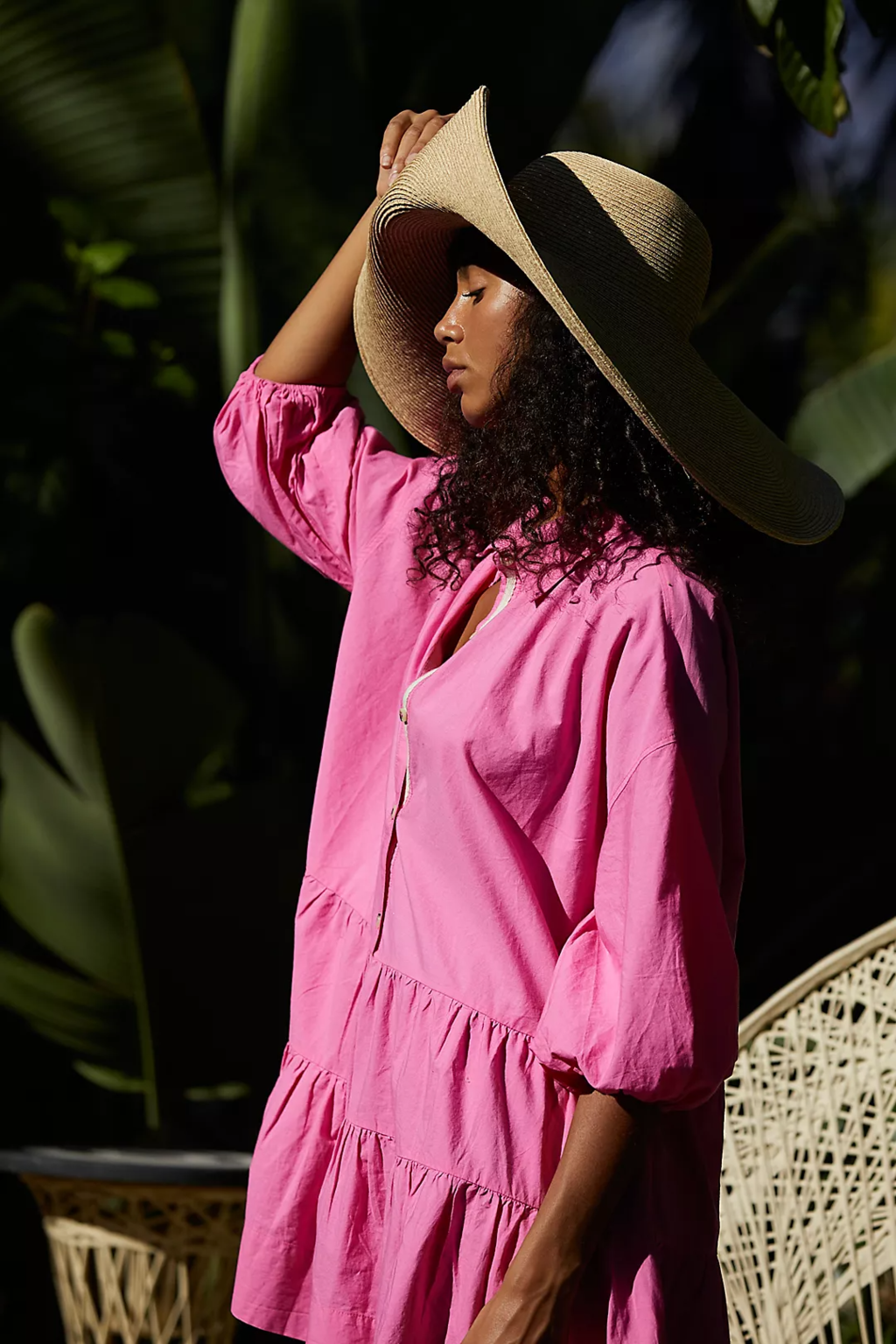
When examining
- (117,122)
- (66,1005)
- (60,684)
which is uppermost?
(117,122)

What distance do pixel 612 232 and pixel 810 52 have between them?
2.63 feet

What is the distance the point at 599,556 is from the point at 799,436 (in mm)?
1959

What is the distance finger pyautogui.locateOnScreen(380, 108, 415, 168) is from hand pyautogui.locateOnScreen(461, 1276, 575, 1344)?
3.29 feet

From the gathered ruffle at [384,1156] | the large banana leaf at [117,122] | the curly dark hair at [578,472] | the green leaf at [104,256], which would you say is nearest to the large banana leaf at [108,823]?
the green leaf at [104,256]

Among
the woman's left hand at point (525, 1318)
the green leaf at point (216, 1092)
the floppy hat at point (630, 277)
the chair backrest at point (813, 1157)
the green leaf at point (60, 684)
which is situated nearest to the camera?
the woman's left hand at point (525, 1318)

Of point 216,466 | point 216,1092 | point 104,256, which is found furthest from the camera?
point 216,466

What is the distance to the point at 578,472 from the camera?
1115 millimetres

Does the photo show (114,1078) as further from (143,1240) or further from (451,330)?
(451,330)

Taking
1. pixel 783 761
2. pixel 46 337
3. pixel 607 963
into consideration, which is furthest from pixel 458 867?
pixel 783 761

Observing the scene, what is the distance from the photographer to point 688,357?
1150 mm

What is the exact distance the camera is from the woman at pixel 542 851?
978 millimetres

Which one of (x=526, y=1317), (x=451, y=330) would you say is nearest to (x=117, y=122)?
(x=451, y=330)

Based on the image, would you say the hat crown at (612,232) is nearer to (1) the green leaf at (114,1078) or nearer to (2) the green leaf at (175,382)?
(2) the green leaf at (175,382)

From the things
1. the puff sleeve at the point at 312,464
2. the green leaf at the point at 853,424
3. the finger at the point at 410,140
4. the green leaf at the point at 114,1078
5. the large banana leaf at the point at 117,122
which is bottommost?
the green leaf at the point at 114,1078
